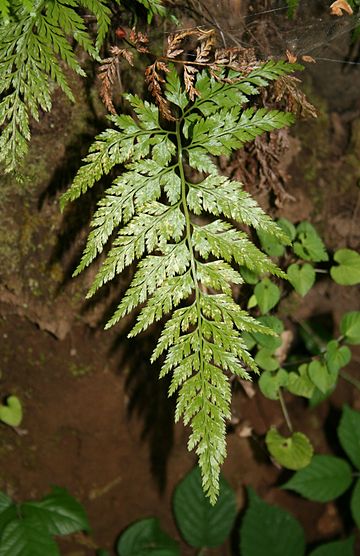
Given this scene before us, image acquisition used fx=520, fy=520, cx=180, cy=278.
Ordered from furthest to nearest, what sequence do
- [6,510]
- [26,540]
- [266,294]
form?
[6,510] → [26,540] → [266,294]

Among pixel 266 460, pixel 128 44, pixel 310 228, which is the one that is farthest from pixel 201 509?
pixel 128 44

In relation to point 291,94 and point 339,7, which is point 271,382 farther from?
point 339,7

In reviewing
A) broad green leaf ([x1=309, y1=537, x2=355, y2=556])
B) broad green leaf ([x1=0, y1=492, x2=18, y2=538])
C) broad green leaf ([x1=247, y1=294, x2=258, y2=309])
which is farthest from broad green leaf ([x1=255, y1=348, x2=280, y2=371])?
broad green leaf ([x1=0, y1=492, x2=18, y2=538])

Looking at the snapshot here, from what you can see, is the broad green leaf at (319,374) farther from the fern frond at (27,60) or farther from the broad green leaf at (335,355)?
the fern frond at (27,60)

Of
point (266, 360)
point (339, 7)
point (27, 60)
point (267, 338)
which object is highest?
point (27, 60)

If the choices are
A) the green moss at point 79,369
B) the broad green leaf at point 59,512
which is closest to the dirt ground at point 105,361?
the green moss at point 79,369

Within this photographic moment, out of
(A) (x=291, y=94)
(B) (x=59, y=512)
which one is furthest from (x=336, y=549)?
(A) (x=291, y=94)

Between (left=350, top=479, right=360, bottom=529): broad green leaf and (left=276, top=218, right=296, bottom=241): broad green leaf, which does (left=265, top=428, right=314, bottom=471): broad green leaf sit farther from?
(left=276, top=218, right=296, bottom=241): broad green leaf
